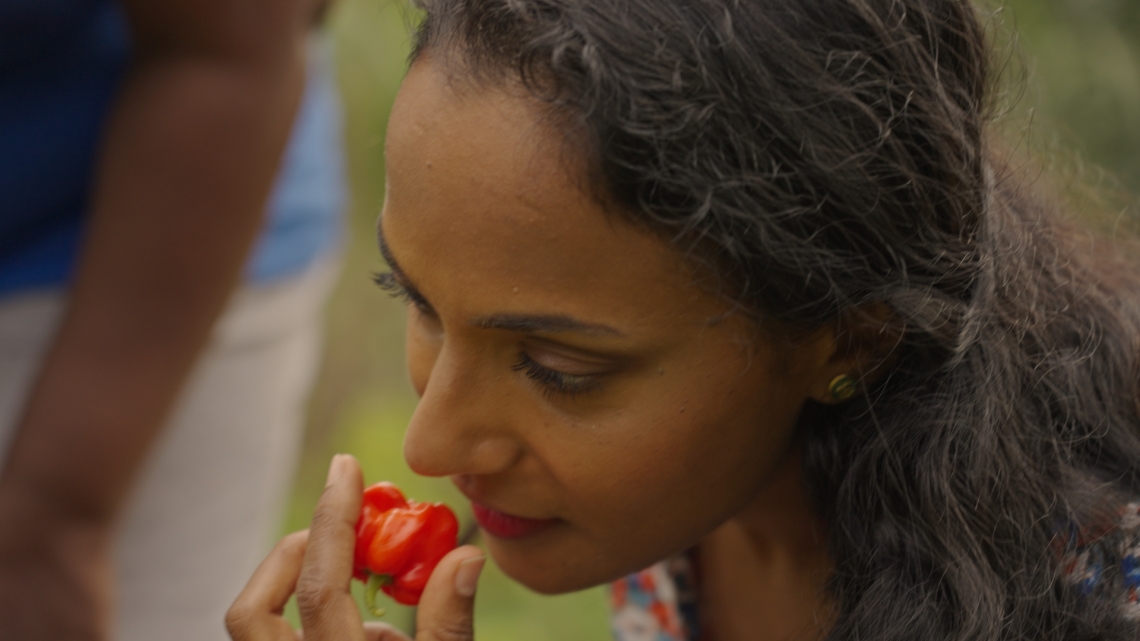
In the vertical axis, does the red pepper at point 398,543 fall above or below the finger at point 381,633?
above

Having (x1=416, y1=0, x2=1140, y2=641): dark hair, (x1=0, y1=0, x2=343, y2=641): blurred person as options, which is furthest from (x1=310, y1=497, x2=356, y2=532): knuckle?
(x1=416, y1=0, x2=1140, y2=641): dark hair

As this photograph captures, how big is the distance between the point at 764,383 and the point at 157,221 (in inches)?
46.0

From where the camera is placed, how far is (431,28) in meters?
1.77

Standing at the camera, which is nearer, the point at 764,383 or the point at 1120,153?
the point at 764,383

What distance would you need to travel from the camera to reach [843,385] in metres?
1.73

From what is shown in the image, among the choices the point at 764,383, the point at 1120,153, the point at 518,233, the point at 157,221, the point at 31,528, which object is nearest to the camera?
the point at 518,233

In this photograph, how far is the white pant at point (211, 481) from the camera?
255 centimetres

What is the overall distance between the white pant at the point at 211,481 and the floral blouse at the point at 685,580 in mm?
886

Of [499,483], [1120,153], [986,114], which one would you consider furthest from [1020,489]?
[1120,153]

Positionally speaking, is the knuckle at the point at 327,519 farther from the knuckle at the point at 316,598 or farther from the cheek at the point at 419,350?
the cheek at the point at 419,350

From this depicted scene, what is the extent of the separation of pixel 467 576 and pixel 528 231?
1.80 feet

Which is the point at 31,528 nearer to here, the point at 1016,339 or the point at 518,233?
the point at 518,233

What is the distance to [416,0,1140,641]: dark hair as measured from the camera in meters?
1.54

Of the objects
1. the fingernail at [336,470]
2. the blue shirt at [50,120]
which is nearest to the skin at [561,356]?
the fingernail at [336,470]
